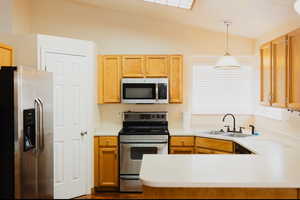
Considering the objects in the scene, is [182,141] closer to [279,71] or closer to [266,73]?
[266,73]

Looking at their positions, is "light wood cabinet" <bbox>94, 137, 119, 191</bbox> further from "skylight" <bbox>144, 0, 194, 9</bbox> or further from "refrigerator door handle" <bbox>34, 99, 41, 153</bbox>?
"skylight" <bbox>144, 0, 194, 9</bbox>

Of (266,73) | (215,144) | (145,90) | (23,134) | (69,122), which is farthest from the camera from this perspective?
(145,90)

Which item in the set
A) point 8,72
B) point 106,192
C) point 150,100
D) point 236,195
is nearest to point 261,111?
point 150,100

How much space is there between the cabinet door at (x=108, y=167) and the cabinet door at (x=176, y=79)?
119cm

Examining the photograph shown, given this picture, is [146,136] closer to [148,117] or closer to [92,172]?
[148,117]

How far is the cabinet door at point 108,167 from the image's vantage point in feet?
14.7

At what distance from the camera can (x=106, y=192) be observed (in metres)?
4.55

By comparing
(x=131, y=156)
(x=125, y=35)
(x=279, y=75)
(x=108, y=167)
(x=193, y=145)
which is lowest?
(x=108, y=167)

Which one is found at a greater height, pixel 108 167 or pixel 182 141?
pixel 182 141

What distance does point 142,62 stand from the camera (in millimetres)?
4758

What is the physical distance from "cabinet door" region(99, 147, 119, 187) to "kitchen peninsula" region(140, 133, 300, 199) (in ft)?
6.34

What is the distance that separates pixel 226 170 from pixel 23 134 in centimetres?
160

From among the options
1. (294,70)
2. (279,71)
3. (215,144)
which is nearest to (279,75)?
(279,71)

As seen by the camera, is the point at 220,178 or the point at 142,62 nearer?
the point at 220,178
